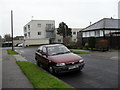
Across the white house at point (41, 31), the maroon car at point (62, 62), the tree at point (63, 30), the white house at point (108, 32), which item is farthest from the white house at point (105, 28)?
the white house at point (41, 31)

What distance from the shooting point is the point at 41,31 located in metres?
62.8

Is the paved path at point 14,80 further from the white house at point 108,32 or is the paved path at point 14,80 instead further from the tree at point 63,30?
the tree at point 63,30

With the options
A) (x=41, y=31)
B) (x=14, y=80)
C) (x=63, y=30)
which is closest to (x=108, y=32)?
(x=14, y=80)

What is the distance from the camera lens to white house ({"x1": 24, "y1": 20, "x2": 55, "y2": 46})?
59987 mm

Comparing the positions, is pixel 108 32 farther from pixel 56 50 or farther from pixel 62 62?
pixel 62 62

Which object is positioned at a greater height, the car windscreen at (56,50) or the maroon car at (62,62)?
the car windscreen at (56,50)

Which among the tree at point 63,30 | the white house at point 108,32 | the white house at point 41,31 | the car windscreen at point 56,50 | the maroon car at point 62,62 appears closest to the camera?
the maroon car at point 62,62

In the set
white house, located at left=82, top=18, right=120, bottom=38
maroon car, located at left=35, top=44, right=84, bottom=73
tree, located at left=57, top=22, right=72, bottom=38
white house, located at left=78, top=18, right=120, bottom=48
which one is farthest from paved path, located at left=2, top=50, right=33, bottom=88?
tree, located at left=57, top=22, right=72, bottom=38

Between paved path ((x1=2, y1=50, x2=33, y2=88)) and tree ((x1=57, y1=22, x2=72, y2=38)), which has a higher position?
tree ((x1=57, y1=22, x2=72, y2=38))

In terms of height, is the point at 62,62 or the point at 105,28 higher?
the point at 105,28

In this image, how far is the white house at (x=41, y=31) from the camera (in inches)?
2362

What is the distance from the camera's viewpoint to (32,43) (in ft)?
191

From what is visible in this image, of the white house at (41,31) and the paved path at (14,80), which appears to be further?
the white house at (41,31)

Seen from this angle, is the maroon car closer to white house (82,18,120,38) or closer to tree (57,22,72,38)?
white house (82,18,120,38)
